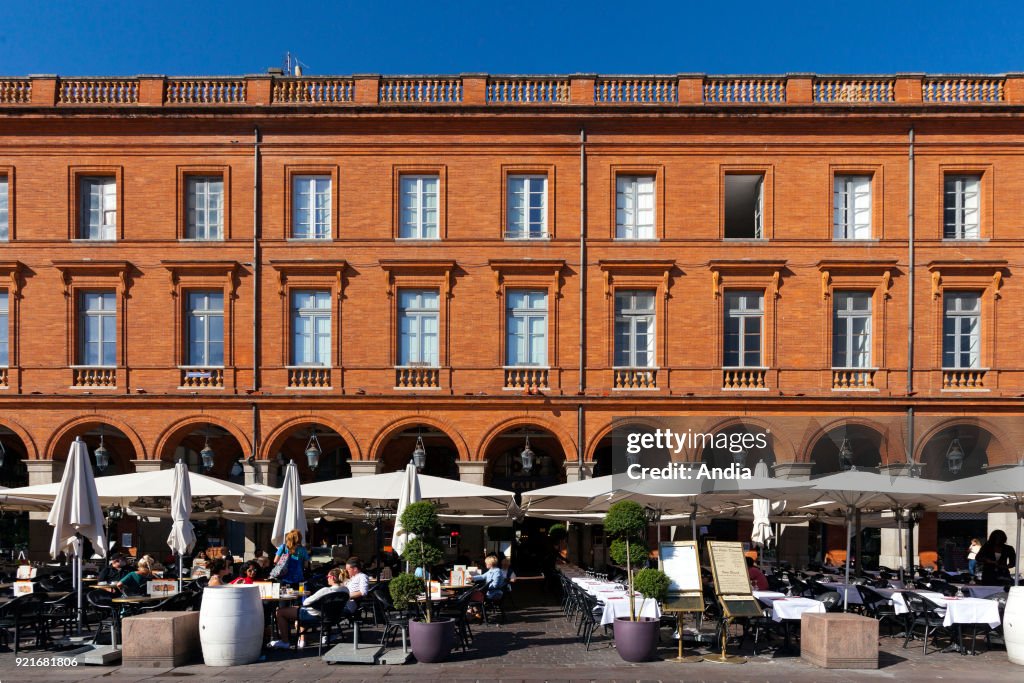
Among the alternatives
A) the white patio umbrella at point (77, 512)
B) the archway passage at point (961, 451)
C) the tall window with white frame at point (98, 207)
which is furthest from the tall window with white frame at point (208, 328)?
the archway passage at point (961, 451)

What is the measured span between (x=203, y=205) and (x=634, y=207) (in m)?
11.2

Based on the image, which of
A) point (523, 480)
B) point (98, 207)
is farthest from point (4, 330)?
point (523, 480)

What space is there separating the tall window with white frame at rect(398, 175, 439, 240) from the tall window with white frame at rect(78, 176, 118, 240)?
7.45 metres

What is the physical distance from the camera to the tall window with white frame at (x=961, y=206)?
2411 centimetres

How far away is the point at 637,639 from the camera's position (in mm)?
12375

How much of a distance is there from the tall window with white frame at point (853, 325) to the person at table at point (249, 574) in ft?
50.7

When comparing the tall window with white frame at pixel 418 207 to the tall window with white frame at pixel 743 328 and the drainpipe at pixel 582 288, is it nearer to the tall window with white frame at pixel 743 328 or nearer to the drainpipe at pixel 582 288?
the drainpipe at pixel 582 288

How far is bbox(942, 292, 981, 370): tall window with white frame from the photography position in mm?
23781

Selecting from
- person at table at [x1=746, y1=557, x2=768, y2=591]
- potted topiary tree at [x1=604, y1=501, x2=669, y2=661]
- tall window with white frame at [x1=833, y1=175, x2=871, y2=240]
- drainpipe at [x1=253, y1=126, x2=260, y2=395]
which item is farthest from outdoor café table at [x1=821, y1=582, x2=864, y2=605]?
drainpipe at [x1=253, y1=126, x2=260, y2=395]

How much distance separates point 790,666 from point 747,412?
38.6ft

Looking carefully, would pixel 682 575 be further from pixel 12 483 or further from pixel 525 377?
pixel 12 483

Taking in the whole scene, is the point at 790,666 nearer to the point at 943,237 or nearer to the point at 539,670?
the point at 539,670

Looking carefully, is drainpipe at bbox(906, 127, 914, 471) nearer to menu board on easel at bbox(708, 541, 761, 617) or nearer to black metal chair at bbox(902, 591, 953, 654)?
black metal chair at bbox(902, 591, 953, 654)

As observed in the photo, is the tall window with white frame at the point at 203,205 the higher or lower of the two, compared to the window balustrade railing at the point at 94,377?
higher
